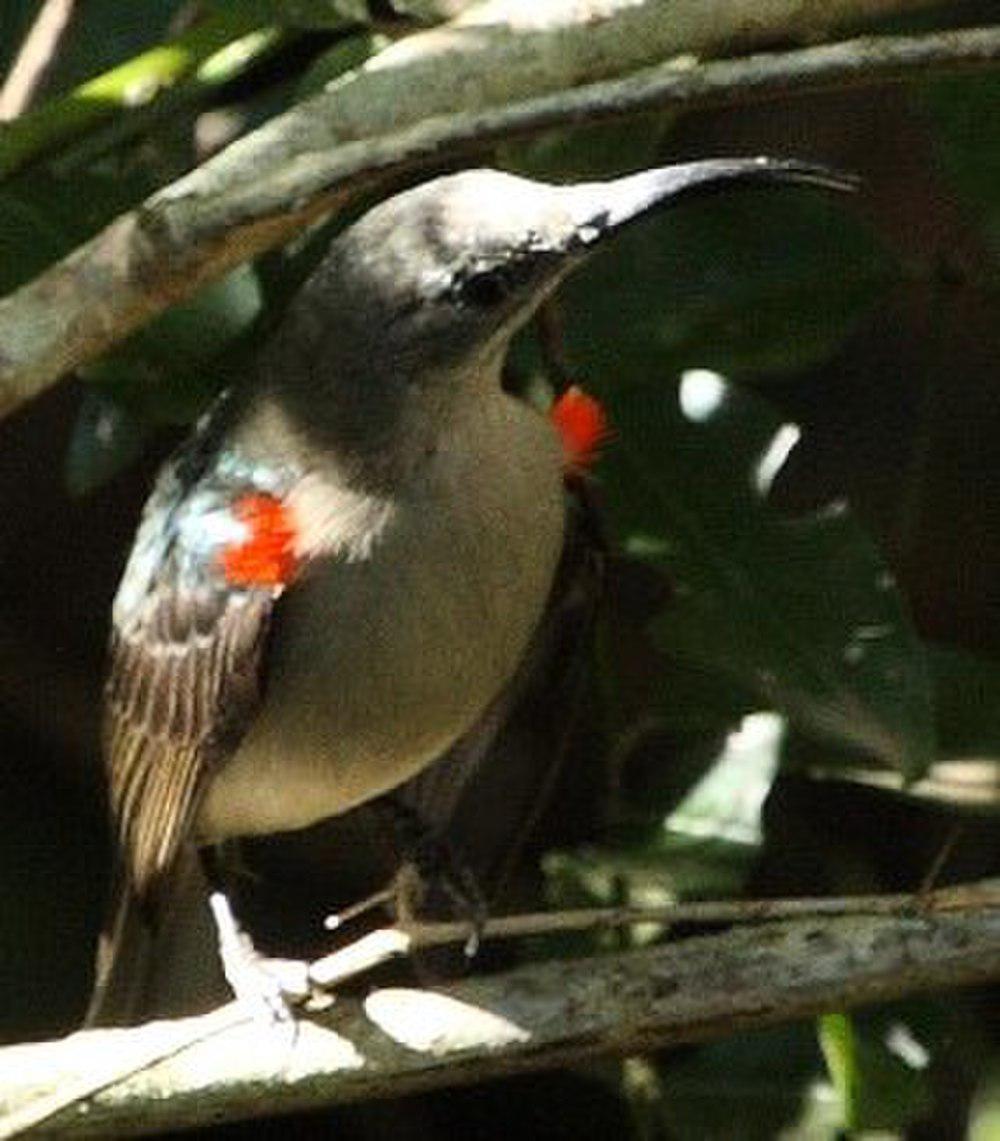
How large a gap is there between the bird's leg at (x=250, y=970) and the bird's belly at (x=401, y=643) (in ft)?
0.61

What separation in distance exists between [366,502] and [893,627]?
1.73ft

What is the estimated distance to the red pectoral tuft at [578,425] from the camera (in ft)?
10.5

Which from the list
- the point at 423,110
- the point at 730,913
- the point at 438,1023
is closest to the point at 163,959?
the point at 438,1023

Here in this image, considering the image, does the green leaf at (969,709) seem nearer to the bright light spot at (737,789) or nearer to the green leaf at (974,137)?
the bright light spot at (737,789)

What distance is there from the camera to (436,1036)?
274 centimetres

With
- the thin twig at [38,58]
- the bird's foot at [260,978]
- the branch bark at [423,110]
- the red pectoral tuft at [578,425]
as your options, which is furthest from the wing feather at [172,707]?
the thin twig at [38,58]

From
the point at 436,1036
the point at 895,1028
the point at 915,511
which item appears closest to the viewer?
the point at 436,1036

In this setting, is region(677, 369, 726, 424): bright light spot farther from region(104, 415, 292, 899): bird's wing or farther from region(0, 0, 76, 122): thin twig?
region(0, 0, 76, 122): thin twig

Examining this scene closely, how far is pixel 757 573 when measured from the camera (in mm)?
3203

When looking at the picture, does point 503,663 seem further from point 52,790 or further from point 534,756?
point 52,790

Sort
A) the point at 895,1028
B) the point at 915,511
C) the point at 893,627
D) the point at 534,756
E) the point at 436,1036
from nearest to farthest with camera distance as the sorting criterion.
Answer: the point at 436,1036, the point at 893,627, the point at 895,1028, the point at 915,511, the point at 534,756

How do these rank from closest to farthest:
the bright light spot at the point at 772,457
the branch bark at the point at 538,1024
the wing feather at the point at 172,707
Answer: the branch bark at the point at 538,1024, the wing feather at the point at 172,707, the bright light spot at the point at 772,457

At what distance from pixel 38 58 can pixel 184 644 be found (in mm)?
703

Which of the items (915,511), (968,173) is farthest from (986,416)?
(968,173)
